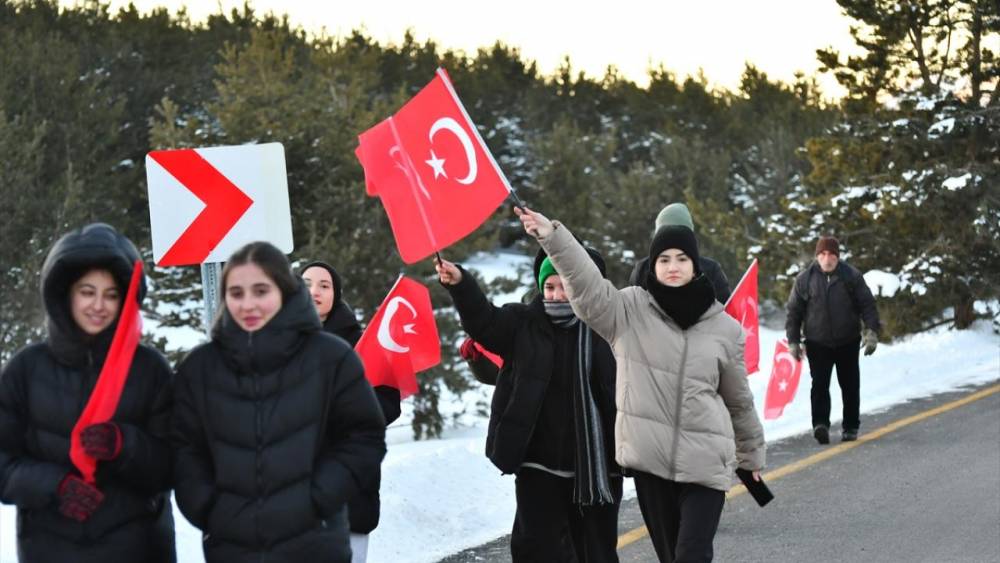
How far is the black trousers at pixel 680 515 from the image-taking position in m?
5.55

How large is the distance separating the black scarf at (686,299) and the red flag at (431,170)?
852 mm

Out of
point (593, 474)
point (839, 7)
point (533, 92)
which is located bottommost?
point (593, 474)

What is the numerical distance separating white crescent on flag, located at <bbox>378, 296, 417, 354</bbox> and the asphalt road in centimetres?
130

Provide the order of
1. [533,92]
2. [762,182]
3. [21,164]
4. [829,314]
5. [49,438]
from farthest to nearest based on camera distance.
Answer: [533,92], [762,182], [21,164], [829,314], [49,438]

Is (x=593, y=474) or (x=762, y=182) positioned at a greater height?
(x=762, y=182)

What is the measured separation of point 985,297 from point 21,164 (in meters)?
15.0

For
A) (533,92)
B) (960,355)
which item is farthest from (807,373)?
(533,92)

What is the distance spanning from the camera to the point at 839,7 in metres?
24.7

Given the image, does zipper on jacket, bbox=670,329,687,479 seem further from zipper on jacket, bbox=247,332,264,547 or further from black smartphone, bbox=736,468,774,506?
zipper on jacket, bbox=247,332,264,547

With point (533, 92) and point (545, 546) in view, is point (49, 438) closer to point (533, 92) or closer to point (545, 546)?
point (545, 546)

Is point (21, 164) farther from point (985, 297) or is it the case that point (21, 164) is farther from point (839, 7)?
point (985, 297)

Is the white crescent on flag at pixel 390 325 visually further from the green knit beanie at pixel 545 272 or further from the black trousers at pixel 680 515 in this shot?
the black trousers at pixel 680 515

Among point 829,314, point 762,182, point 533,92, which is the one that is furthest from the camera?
point 533,92

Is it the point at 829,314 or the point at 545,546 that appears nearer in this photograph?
the point at 545,546
